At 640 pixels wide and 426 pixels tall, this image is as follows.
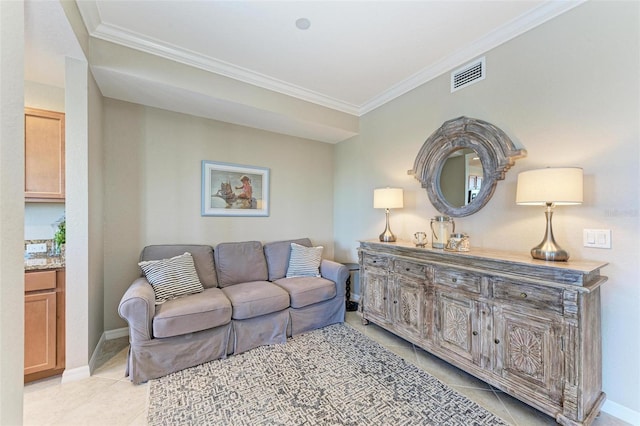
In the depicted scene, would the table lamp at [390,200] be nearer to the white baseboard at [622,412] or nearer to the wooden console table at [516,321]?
the wooden console table at [516,321]

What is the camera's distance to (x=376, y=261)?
111 inches

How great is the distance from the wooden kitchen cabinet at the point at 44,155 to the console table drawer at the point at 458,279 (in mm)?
3361

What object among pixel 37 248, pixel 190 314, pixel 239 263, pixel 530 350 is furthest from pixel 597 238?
pixel 37 248

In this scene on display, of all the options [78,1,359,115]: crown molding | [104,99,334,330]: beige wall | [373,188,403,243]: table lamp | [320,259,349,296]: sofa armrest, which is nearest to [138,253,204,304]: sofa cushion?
[104,99,334,330]: beige wall

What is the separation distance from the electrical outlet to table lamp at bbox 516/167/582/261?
4.00 m

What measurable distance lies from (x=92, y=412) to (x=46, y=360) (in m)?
0.67

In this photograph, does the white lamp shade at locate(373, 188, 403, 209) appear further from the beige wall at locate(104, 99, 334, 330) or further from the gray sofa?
the beige wall at locate(104, 99, 334, 330)

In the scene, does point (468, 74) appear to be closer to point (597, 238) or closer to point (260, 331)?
point (597, 238)

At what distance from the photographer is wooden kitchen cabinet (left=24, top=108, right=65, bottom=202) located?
2164 millimetres

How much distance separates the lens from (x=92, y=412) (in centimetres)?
167

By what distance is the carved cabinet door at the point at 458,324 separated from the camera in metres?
1.94

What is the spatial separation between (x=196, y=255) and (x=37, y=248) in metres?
1.30

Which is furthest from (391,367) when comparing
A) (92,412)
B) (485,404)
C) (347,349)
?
(92,412)

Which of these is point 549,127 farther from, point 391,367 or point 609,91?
point 391,367
